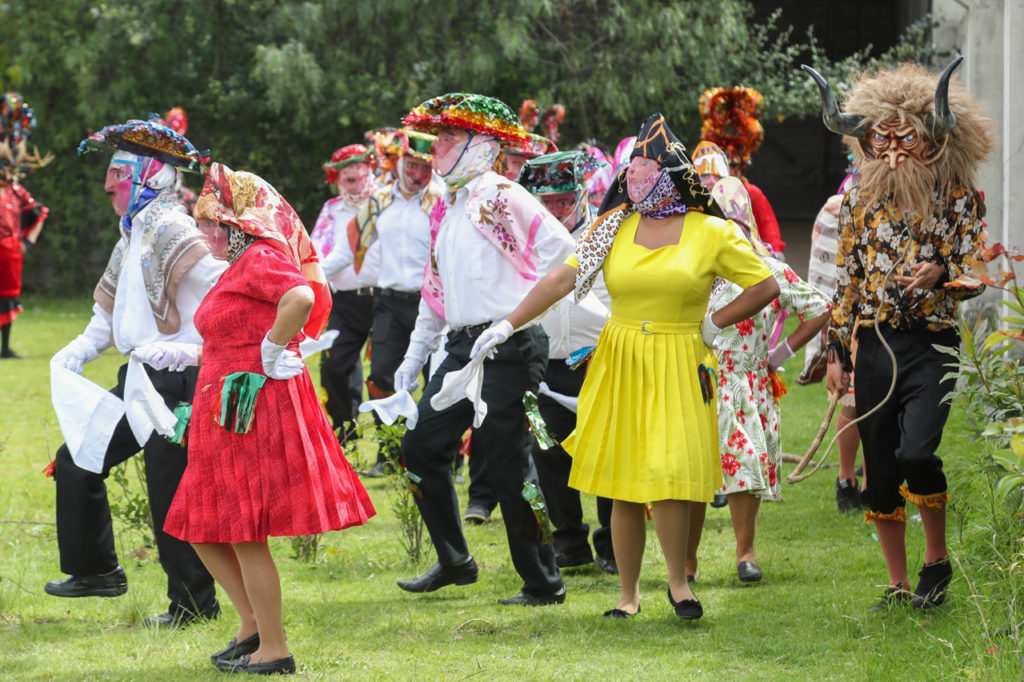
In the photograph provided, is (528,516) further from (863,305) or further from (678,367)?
(863,305)

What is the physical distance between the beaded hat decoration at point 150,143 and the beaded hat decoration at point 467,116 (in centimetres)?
95

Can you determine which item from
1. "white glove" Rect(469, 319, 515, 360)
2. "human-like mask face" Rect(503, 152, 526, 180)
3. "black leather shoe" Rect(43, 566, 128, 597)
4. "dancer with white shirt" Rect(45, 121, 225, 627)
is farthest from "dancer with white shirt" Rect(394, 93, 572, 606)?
"human-like mask face" Rect(503, 152, 526, 180)

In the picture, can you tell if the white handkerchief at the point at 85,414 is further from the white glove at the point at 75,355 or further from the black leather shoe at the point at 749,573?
the black leather shoe at the point at 749,573

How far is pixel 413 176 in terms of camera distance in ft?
29.8

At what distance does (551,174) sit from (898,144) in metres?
1.91

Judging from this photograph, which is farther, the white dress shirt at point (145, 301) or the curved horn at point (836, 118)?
the white dress shirt at point (145, 301)

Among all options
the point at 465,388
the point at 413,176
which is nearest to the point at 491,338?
the point at 465,388

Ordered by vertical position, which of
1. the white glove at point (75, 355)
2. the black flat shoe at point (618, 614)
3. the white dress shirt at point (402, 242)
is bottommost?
the black flat shoe at point (618, 614)

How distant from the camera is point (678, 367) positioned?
517 centimetres

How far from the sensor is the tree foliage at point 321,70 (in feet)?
57.1

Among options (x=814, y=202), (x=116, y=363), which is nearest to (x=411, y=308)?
(x=116, y=363)

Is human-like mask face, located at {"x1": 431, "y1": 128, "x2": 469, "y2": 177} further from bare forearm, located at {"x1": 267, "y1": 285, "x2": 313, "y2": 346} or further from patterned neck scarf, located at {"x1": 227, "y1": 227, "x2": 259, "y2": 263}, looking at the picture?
bare forearm, located at {"x1": 267, "y1": 285, "x2": 313, "y2": 346}

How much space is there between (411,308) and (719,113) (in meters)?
2.37

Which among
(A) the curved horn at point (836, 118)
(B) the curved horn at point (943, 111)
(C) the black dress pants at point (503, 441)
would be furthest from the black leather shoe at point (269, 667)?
(B) the curved horn at point (943, 111)
